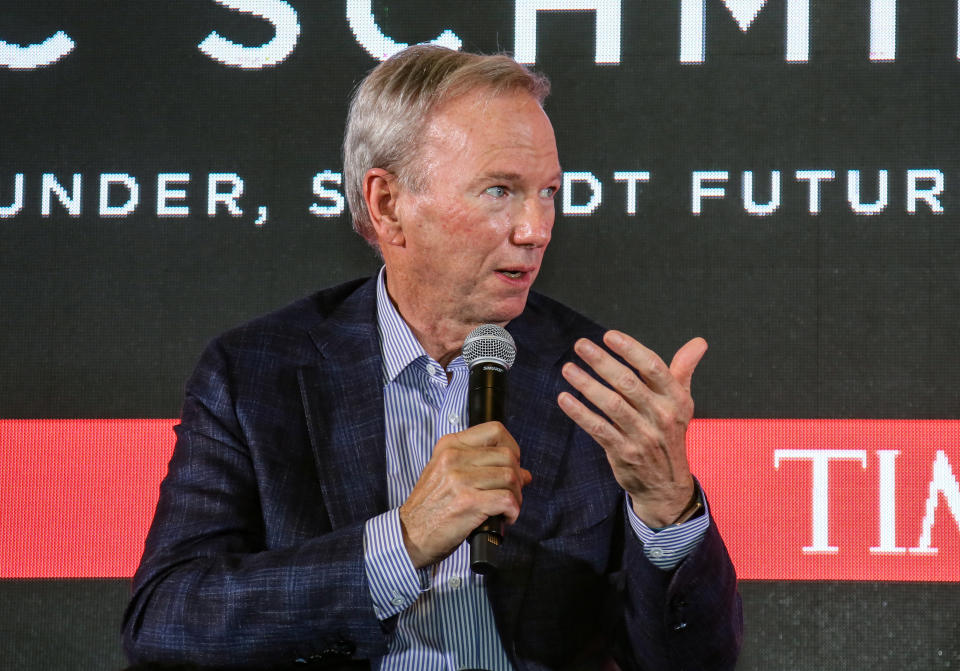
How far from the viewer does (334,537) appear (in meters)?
1.51

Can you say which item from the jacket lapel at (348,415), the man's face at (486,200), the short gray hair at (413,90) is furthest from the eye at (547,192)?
the jacket lapel at (348,415)

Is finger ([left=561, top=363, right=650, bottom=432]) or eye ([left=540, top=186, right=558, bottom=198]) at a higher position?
eye ([left=540, top=186, right=558, bottom=198])

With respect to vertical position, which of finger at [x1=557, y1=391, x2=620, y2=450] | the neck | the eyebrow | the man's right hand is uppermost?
the eyebrow

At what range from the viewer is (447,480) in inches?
53.7

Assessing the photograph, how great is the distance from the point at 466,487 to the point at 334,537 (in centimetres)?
27

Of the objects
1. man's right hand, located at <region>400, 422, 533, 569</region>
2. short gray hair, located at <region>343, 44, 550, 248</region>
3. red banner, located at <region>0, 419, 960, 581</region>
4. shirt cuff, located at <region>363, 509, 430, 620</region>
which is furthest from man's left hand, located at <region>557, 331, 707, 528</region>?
red banner, located at <region>0, 419, 960, 581</region>

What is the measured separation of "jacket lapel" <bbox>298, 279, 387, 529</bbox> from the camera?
5.49 ft

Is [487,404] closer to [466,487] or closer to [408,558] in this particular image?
[466,487]

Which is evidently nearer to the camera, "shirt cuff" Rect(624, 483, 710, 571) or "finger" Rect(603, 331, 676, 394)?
"finger" Rect(603, 331, 676, 394)

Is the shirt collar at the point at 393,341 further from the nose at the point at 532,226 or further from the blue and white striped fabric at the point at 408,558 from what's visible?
the nose at the point at 532,226

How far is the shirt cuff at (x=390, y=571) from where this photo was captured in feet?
4.76

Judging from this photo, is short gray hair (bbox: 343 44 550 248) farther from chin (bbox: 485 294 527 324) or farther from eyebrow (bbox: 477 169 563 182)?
chin (bbox: 485 294 527 324)

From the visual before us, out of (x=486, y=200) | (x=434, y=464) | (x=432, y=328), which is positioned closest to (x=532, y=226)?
(x=486, y=200)

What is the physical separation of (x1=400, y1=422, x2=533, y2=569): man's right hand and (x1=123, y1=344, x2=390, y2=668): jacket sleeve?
12 cm
